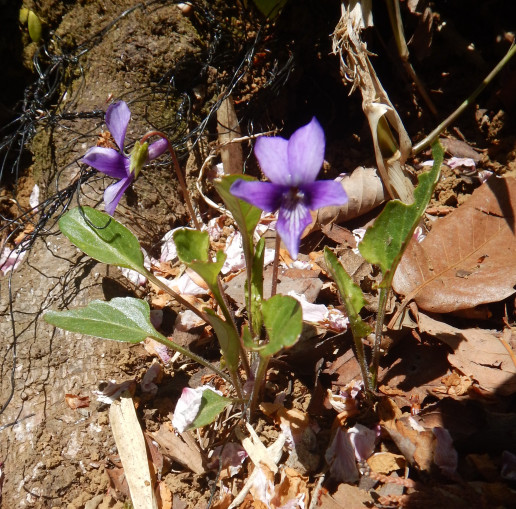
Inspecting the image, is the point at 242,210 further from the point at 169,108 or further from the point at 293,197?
the point at 169,108

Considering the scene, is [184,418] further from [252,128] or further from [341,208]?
[252,128]

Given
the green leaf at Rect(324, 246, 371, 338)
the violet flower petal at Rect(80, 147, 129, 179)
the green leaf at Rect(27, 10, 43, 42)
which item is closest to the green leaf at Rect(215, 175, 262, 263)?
the green leaf at Rect(324, 246, 371, 338)

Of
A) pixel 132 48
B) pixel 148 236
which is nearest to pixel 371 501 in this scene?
pixel 148 236

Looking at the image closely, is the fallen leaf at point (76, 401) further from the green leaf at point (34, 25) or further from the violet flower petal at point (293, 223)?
the green leaf at point (34, 25)

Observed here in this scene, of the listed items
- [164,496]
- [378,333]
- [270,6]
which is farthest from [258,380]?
[270,6]

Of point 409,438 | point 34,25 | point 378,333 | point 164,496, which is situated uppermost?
point 34,25
